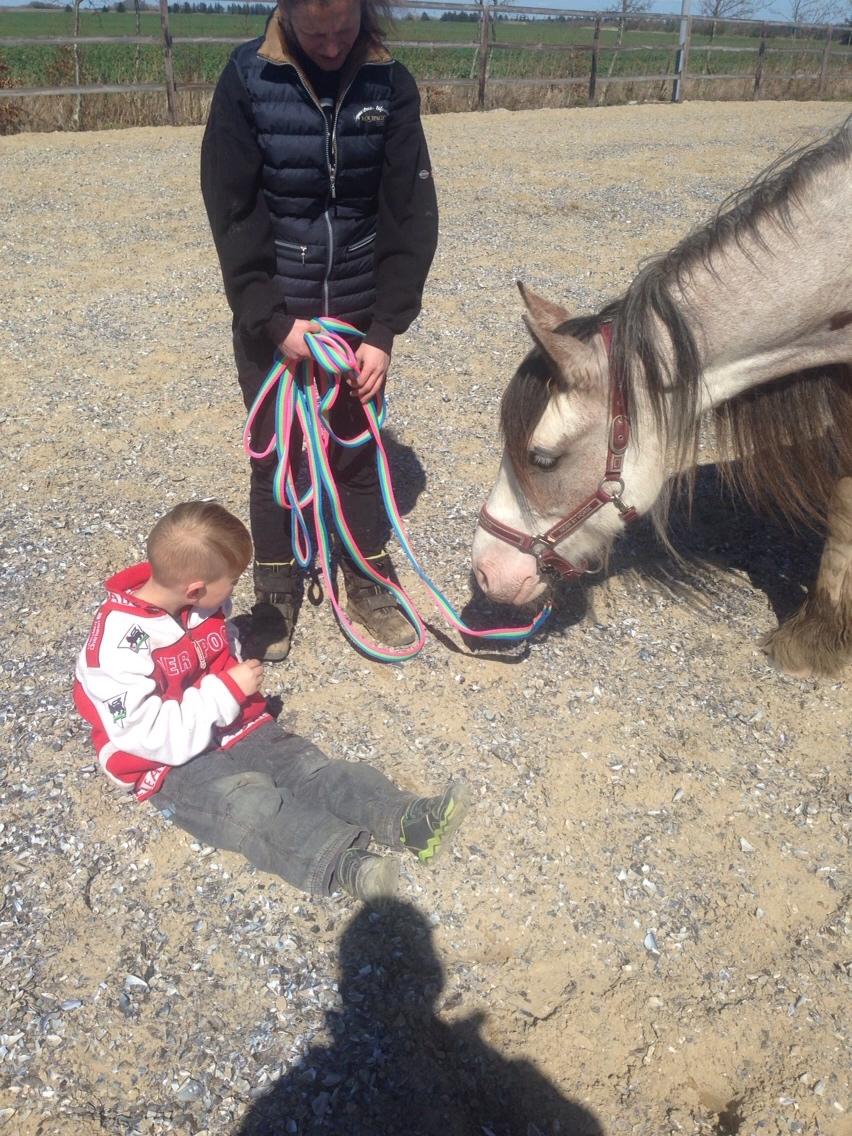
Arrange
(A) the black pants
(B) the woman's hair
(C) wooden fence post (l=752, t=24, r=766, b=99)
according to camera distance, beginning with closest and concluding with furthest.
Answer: (B) the woman's hair → (A) the black pants → (C) wooden fence post (l=752, t=24, r=766, b=99)

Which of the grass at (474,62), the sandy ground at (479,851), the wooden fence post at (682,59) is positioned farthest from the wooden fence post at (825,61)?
the sandy ground at (479,851)

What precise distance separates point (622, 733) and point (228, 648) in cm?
127

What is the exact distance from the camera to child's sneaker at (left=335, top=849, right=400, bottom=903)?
6.81 feet

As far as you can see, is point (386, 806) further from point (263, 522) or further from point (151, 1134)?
point (263, 522)

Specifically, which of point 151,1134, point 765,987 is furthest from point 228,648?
point 765,987

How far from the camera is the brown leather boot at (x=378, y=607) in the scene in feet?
10.0

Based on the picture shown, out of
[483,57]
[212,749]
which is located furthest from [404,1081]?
[483,57]

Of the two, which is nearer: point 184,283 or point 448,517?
point 448,517

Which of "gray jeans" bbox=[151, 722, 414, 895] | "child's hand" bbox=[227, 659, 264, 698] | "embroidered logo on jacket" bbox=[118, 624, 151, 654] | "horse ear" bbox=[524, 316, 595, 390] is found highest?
"horse ear" bbox=[524, 316, 595, 390]

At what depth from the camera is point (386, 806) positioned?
2238mm

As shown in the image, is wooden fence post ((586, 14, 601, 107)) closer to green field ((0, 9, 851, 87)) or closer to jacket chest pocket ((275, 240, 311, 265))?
green field ((0, 9, 851, 87))

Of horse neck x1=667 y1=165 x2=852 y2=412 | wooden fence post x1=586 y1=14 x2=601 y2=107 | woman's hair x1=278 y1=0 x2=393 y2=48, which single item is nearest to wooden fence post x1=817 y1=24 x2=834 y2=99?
wooden fence post x1=586 y1=14 x2=601 y2=107

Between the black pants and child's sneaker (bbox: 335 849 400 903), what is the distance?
3.91ft

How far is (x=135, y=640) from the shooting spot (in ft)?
6.78
